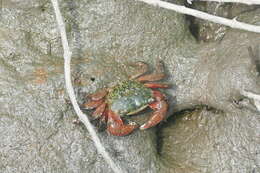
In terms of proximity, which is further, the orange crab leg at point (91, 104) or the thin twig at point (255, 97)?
the orange crab leg at point (91, 104)

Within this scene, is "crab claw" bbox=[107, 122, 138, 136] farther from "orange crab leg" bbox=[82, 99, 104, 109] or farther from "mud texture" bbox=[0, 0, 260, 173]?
"orange crab leg" bbox=[82, 99, 104, 109]

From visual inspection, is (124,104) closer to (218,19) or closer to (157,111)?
(157,111)

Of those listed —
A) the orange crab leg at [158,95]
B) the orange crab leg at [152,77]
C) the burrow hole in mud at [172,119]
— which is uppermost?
the orange crab leg at [152,77]

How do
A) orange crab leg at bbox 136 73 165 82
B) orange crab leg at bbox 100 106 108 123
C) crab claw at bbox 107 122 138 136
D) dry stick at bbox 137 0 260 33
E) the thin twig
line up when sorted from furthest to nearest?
orange crab leg at bbox 136 73 165 82
orange crab leg at bbox 100 106 108 123
crab claw at bbox 107 122 138 136
the thin twig
dry stick at bbox 137 0 260 33

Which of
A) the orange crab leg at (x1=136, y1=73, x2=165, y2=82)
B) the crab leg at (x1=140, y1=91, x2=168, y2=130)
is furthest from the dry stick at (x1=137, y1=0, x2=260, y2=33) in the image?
the crab leg at (x1=140, y1=91, x2=168, y2=130)

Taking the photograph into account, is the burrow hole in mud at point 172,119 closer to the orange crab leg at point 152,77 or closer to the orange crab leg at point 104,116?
the orange crab leg at point 152,77

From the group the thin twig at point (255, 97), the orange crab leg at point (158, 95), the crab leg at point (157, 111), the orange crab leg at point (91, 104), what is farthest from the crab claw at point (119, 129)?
the thin twig at point (255, 97)
